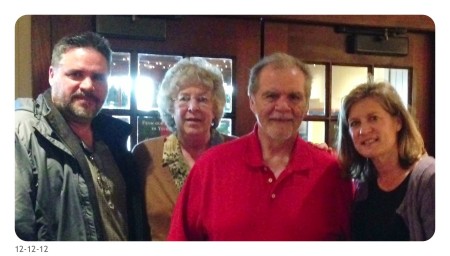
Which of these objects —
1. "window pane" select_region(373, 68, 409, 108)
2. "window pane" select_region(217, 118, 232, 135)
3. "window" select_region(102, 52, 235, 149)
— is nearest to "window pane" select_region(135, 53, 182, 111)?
"window" select_region(102, 52, 235, 149)

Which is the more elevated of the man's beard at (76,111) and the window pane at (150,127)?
the man's beard at (76,111)

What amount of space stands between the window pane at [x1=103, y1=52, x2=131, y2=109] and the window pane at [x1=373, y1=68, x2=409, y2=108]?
0.49m

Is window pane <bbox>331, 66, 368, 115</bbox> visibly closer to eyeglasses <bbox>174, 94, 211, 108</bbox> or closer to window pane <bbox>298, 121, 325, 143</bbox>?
window pane <bbox>298, 121, 325, 143</bbox>

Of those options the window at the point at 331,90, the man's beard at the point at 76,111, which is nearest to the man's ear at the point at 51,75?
the man's beard at the point at 76,111

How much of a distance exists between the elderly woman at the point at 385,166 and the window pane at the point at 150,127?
35cm

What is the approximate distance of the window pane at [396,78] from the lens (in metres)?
0.96

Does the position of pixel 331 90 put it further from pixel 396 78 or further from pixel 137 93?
pixel 137 93

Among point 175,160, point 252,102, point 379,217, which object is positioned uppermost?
Result: point 252,102

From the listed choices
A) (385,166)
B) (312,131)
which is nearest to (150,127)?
(312,131)

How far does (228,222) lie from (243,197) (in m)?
0.06

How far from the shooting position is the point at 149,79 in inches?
36.6

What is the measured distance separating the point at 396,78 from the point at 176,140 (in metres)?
0.47

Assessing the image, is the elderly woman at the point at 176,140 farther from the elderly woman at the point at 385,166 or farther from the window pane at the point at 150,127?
the elderly woman at the point at 385,166
